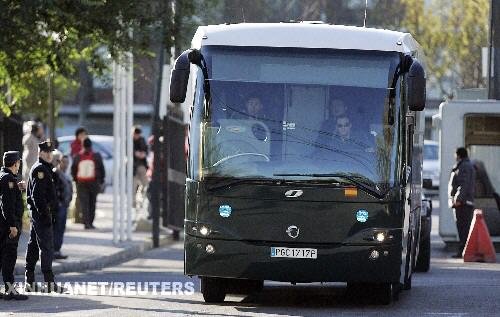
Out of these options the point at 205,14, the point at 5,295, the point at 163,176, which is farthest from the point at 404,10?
the point at 5,295

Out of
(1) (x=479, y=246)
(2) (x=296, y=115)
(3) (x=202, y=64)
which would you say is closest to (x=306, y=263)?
(2) (x=296, y=115)

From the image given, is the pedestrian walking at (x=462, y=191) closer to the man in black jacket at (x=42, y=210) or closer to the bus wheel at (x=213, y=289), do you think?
the man in black jacket at (x=42, y=210)

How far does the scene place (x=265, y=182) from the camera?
16.7 meters

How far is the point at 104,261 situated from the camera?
25391 millimetres

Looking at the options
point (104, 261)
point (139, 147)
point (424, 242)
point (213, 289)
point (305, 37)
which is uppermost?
point (305, 37)

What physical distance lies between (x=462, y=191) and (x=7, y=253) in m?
10.5

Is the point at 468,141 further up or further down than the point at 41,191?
further up

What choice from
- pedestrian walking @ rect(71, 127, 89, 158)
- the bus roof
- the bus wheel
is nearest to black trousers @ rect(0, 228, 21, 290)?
the bus wheel

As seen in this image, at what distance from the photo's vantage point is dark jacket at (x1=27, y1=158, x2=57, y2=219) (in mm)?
19250

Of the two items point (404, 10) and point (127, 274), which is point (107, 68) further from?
point (404, 10)

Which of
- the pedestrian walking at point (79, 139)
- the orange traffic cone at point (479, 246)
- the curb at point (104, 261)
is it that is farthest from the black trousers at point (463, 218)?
the pedestrian walking at point (79, 139)

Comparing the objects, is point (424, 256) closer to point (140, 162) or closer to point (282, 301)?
point (282, 301)

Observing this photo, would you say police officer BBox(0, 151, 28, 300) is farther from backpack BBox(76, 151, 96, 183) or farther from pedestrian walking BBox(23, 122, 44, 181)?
backpack BBox(76, 151, 96, 183)

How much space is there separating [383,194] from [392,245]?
50cm
